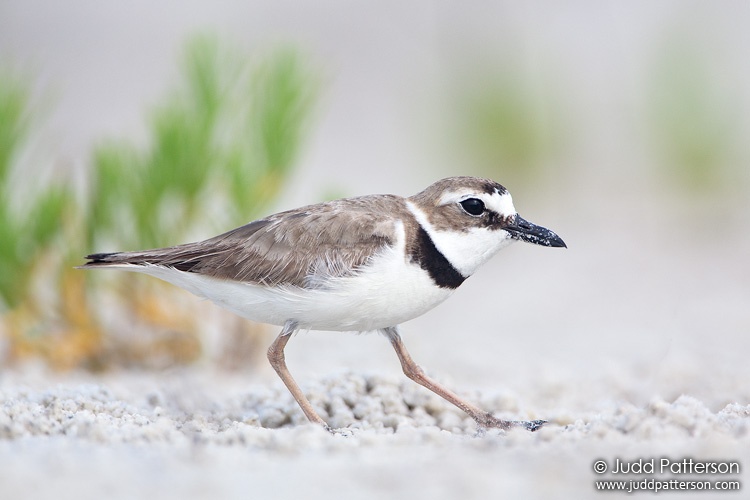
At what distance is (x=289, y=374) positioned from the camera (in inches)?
172

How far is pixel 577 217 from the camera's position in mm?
11008

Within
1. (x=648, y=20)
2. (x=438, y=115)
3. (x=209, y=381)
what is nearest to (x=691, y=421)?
(x=209, y=381)

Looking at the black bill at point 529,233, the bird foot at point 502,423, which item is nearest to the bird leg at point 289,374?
the bird foot at point 502,423

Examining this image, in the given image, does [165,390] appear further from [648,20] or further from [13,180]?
[648,20]

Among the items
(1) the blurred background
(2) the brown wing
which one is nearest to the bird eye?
(2) the brown wing

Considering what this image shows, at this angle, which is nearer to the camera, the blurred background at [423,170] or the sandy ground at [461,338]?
the sandy ground at [461,338]

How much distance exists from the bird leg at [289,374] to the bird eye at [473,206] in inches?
37.8

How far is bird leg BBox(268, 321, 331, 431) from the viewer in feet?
13.8

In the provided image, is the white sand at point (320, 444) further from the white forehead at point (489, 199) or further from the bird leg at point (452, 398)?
the white forehead at point (489, 199)

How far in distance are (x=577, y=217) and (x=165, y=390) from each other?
699cm

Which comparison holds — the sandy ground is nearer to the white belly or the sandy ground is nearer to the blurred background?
the blurred background

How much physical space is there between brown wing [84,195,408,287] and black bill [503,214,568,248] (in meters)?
0.52

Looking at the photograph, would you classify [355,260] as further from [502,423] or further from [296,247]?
[502,423]

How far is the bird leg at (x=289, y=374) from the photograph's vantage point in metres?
4.22
